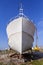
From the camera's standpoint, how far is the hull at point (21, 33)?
21370 millimetres

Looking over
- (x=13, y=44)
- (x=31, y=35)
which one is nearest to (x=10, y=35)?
(x=13, y=44)

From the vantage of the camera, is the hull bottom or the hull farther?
the hull

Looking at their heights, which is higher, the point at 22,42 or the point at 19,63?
the point at 22,42

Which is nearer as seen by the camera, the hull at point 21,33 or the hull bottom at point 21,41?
the hull bottom at point 21,41

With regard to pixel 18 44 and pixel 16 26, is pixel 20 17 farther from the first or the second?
pixel 18 44

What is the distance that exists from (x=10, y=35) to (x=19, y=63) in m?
5.67

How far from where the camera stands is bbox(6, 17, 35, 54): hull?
70.1 ft

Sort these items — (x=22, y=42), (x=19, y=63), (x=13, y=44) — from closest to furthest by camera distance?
(x=19, y=63)
(x=22, y=42)
(x=13, y=44)

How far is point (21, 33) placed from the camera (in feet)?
70.1

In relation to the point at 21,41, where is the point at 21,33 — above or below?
above

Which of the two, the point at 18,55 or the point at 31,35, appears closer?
the point at 18,55

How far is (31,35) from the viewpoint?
23.2m

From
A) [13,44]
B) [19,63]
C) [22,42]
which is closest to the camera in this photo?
[19,63]

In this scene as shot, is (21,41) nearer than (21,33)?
Yes
